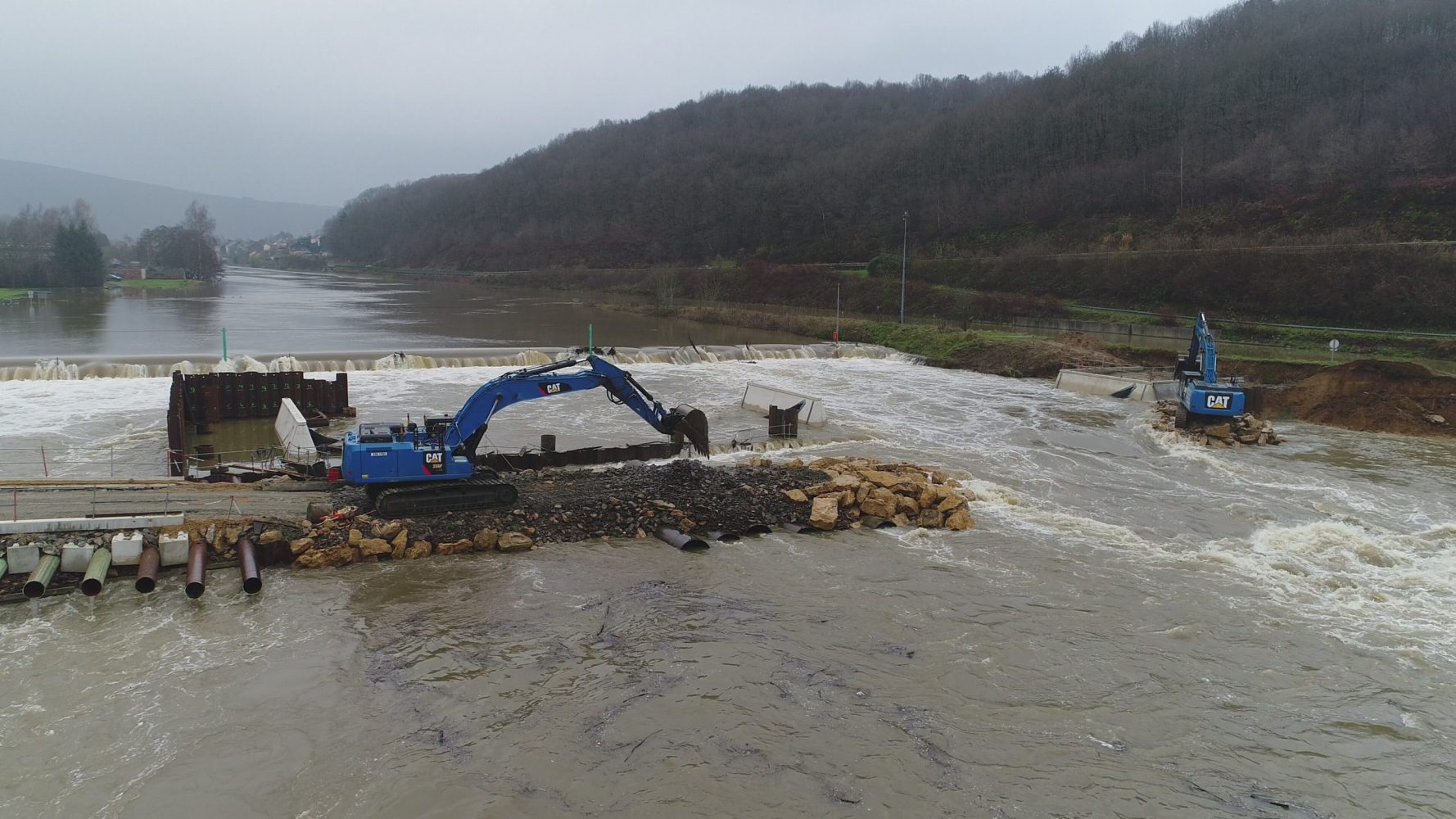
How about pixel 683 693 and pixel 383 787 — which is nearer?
pixel 383 787

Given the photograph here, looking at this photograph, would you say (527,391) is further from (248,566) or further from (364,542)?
(248,566)

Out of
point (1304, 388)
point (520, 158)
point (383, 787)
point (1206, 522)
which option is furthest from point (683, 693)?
point (520, 158)

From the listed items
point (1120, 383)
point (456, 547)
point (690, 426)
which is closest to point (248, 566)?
point (456, 547)

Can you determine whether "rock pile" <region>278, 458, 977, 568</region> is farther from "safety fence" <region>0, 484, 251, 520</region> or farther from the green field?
the green field

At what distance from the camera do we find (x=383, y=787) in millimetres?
8156

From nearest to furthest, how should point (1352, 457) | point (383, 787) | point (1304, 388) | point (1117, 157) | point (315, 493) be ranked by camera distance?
point (383, 787) < point (315, 493) < point (1352, 457) < point (1304, 388) < point (1117, 157)

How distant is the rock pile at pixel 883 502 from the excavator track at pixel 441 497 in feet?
18.6

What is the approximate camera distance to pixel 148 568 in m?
12.1

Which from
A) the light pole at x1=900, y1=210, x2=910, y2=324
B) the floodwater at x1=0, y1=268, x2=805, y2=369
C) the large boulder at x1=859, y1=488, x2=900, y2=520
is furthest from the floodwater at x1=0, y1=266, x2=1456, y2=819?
the light pole at x1=900, y1=210, x2=910, y2=324

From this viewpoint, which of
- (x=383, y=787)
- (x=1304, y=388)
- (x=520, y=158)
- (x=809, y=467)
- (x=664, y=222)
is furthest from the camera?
(x=520, y=158)

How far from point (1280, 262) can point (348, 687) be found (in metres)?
56.7

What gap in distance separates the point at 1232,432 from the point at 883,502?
1454cm

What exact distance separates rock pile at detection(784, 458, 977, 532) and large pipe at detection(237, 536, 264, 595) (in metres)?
9.38

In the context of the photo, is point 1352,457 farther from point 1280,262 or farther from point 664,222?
point 664,222
